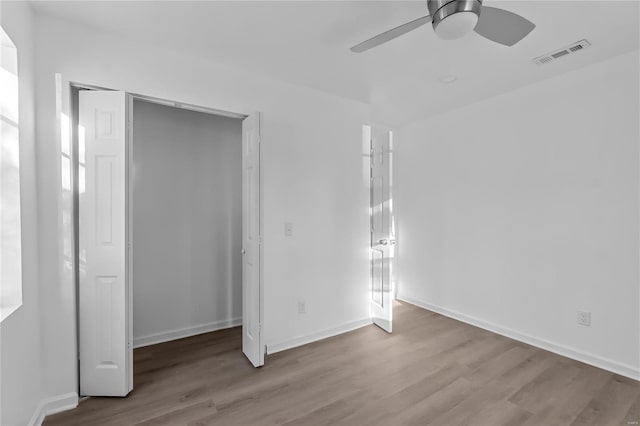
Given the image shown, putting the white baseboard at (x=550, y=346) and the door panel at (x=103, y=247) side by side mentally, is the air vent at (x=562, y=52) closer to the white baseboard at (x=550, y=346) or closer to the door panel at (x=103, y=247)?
the white baseboard at (x=550, y=346)

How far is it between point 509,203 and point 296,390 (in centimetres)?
279

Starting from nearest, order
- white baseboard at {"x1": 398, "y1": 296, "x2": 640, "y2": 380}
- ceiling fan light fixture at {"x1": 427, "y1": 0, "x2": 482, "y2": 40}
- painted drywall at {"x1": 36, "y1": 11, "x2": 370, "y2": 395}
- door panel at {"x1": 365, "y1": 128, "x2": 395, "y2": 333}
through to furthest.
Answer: ceiling fan light fixture at {"x1": 427, "y1": 0, "x2": 482, "y2": 40}, painted drywall at {"x1": 36, "y1": 11, "x2": 370, "y2": 395}, white baseboard at {"x1": 398, "y1": 296, "x2": 640, "y2": 380}, door panel at {"x1": 365, "y1": 128, "x2": 395, "y2": 333}

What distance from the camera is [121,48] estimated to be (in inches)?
88.2

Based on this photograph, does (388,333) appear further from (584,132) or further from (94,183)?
(94,183)

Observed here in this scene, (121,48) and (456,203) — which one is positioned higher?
(121,48)

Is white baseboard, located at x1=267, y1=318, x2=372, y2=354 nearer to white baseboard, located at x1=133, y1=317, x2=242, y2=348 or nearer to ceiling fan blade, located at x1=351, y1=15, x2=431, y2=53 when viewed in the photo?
white baseboard, located at x1=133, y1=317, x2=242, y2=348

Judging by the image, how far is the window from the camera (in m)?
1.65

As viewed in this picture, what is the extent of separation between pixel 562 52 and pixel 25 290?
4143 mm

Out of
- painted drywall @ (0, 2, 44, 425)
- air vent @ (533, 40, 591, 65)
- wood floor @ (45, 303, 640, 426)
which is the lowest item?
wood floor @ (45, 303, 640, 426)

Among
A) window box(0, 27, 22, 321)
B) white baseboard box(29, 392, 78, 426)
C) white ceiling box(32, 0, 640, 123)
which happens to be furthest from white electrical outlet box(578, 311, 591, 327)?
window box(0, 27, 22, 321)

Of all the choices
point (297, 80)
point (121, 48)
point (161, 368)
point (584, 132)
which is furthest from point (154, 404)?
point (584, 132)

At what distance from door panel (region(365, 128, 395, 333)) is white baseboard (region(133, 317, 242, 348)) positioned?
1663 millimetres

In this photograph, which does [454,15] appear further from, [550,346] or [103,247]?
[550,346]

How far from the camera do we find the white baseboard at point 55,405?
1901 mm
